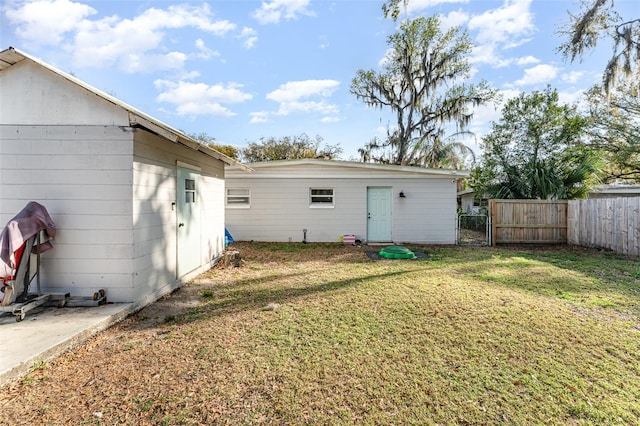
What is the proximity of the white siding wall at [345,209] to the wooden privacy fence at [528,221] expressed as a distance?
1528 mm

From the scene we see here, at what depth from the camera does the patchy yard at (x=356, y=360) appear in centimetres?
206

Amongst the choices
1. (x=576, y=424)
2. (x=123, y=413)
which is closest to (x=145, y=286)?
(x=123, y=413)

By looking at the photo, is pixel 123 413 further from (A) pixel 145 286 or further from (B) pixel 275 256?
(B) pixel 275 256

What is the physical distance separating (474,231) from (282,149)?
17192mm

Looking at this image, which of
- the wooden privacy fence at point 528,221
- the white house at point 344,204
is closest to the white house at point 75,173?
the white house at point 344,204

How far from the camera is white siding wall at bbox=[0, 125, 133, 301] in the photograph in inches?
153

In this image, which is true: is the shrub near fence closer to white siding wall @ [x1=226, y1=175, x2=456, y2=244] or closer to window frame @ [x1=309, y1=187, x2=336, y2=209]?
white siding wall @ [x1=226, y1=175, x2=456, y2=244]

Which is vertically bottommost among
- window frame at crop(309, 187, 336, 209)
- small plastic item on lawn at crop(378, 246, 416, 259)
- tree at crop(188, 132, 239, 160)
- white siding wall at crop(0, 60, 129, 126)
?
small plastic item on lawn at crop(378, 246, 416, 259)

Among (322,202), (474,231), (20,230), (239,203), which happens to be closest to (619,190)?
(474,231)

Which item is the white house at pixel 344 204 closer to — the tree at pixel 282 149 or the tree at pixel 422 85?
the tree at pixel 422 85

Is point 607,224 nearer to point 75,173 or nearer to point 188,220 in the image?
point 188,220

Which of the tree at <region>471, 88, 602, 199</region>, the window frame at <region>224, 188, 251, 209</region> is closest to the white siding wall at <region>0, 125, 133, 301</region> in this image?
the window frame at <region>224, 188, 251, 209</region>

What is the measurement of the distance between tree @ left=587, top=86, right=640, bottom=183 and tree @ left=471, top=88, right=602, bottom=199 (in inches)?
171

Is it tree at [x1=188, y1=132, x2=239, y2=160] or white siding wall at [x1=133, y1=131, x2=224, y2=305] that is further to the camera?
tree at [x1=188, y1=132, x2=239, y2=160]
